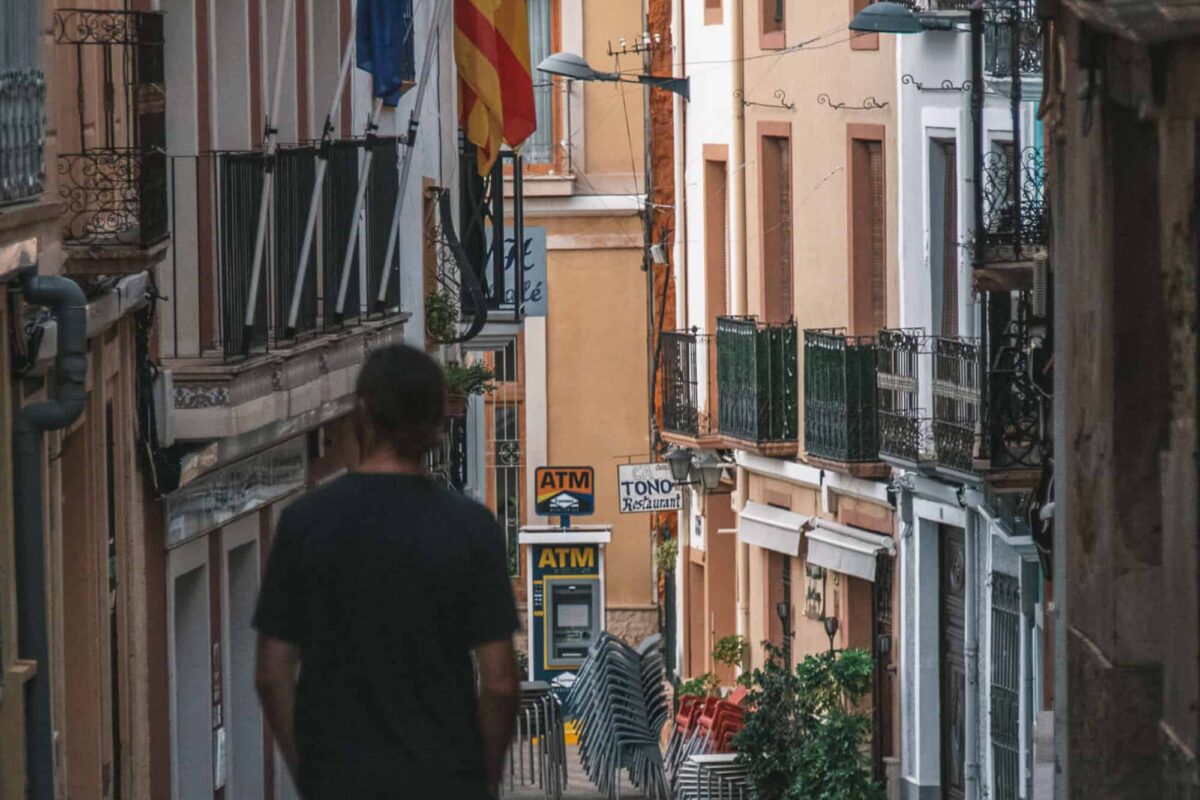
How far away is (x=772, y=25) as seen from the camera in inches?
1227

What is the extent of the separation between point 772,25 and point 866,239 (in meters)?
3.73

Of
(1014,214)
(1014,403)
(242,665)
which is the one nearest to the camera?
(1014,214)

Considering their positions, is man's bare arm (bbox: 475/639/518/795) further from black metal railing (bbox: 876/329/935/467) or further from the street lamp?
the street lamp

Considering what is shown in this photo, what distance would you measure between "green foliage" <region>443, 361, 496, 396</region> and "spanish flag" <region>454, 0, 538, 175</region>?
1.86 metres

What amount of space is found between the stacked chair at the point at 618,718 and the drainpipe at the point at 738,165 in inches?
231

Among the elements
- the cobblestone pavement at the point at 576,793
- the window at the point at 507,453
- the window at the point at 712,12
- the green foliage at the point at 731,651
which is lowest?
the cobblestone pavement at the point at 576,793

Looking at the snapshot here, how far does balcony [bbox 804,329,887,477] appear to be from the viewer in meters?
27.0

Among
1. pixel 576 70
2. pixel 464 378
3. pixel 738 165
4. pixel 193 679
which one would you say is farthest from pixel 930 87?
→ pixel 193 679

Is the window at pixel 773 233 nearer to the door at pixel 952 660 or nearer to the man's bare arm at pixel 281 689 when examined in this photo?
the door at pixel 952 660

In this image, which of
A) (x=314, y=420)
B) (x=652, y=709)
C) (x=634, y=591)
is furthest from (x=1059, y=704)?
(x=634, y=591)

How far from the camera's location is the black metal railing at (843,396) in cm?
2703

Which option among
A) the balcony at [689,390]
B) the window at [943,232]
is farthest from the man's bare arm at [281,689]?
the balcony at [689,390]

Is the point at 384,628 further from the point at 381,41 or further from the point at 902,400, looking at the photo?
the point at 902,400

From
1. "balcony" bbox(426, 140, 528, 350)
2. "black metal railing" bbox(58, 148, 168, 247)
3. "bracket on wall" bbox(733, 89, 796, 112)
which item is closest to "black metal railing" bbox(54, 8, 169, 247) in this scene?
"black metal railing" bbox(58, 148, 168, 247)
